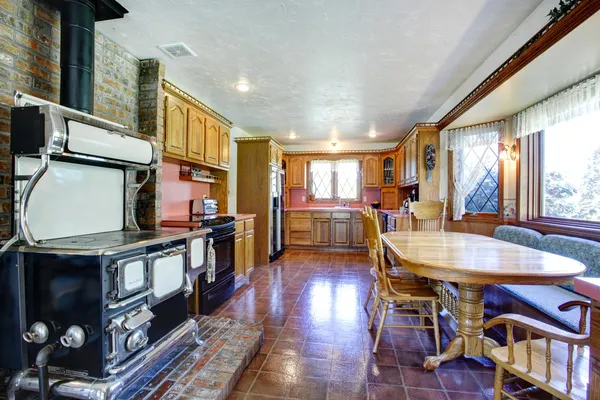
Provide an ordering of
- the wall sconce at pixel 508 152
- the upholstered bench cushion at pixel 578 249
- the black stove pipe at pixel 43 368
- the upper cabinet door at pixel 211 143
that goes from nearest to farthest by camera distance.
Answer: the black stove pipe at pixel 43 368 → the upholstered bench cushion at pixel 578 249 → the wall sconce at pixel 508 152 → the upper cabinet door at pixel 211 143

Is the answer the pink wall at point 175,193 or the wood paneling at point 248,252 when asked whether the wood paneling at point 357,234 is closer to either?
the wood paneling at point 248,252

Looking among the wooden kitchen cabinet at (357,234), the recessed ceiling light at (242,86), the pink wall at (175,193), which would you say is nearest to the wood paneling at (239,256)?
the pink wall at (175,193)

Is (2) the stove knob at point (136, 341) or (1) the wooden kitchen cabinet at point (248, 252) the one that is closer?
(2) the stove knob at point (136, 341)

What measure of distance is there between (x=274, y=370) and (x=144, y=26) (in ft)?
8.87

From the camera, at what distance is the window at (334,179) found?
22.2 ft

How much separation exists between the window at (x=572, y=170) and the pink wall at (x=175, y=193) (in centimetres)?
416

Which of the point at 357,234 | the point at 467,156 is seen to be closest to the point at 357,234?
the point at 357,234

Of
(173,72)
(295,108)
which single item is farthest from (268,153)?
(173,72)

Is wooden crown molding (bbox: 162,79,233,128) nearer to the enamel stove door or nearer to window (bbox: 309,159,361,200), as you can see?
the enamel stove door

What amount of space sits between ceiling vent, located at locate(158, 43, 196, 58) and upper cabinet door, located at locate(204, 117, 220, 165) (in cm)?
108

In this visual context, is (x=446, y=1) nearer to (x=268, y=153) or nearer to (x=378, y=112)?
(x=378, y=112)

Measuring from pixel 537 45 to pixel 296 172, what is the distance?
5.12 metres

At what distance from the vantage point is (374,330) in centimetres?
248

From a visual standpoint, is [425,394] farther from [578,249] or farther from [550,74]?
[550,74]
